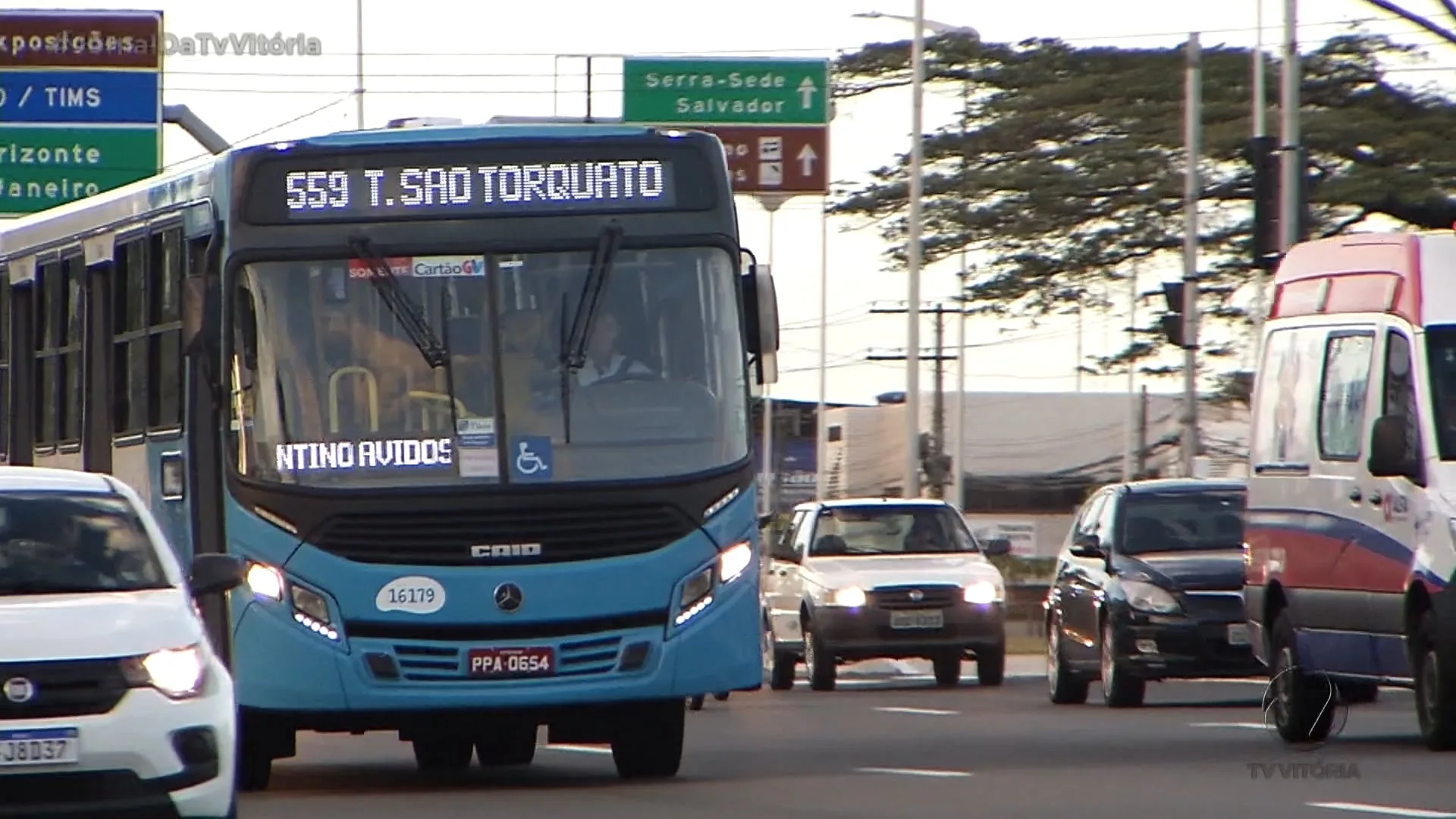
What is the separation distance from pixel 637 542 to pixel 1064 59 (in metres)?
22.0

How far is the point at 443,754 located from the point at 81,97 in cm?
1723

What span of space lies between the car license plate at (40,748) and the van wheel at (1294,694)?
8.20m

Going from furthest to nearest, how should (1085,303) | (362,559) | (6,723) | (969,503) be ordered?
1. (969,503)
2. (1085,303)
3. (362,559)
4. (6,723)

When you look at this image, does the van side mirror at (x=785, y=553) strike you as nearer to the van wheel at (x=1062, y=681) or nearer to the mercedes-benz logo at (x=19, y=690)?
the van wheel at (x=1062, y=681)

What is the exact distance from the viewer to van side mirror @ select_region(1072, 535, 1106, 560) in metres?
22.3

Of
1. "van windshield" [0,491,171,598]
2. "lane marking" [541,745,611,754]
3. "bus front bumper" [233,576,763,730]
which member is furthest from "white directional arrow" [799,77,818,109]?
"van windshield" [0,491,171,598]

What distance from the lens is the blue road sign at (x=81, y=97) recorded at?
3306cm

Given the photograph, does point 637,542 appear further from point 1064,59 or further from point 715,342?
point 1064,59

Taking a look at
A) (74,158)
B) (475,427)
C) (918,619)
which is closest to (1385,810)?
(475,427)

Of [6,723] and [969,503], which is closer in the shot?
[6,723]

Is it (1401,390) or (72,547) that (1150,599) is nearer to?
(1401,390)

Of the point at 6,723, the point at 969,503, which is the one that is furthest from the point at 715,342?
the point at 969,503

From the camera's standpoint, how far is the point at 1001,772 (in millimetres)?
15492

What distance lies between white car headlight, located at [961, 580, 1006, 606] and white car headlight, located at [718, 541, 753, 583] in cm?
1226
